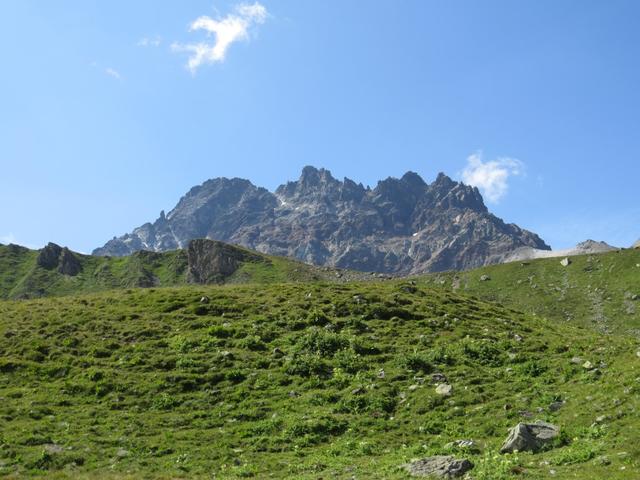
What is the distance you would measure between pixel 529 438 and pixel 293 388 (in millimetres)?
12864

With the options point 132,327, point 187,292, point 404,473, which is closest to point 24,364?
point 132,327

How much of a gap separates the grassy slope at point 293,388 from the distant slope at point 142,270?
80475 millimetres

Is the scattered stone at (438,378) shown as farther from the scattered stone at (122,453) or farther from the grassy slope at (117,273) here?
the grassy slope at (117,273)

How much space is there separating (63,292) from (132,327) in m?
108

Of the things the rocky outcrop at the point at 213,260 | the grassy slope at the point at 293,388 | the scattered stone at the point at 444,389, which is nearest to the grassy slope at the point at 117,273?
the rocky outcrop at the point at 213,260

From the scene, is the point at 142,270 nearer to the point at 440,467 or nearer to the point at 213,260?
the point at 213,260

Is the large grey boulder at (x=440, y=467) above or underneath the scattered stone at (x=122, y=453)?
above

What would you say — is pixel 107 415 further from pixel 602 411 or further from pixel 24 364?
pixel 602 411

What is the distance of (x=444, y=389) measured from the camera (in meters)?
26.4

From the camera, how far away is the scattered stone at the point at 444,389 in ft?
85.6

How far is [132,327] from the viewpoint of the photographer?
1452 inches

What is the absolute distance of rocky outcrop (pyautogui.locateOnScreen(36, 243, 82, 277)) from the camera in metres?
150

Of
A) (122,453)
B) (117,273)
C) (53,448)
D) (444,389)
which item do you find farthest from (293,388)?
(117,273)

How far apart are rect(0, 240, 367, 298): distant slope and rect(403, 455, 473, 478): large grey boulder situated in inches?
3959
